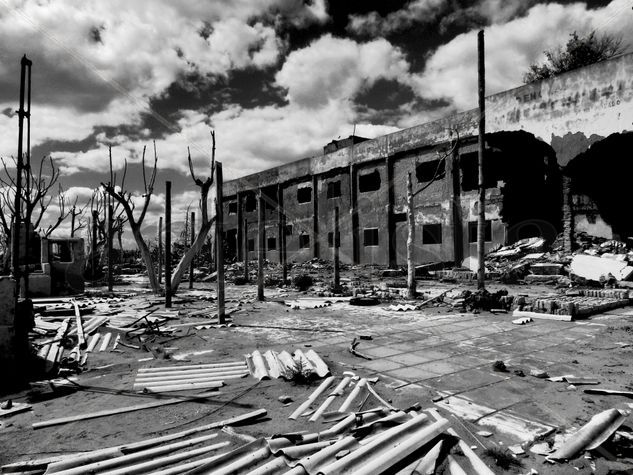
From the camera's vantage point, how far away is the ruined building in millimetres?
15805

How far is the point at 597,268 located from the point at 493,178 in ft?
22.0

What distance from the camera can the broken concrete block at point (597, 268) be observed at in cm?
1269

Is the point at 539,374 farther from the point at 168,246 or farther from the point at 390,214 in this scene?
the point at 390,214

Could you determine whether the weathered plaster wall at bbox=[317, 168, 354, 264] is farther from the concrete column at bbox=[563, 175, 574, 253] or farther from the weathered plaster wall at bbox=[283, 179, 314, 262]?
the concrete column at bbox=[563, 175, 574, 253]

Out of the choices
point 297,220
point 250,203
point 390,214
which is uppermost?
point 250,203

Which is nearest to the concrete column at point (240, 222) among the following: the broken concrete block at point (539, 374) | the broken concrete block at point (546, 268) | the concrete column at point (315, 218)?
the concrete column at point (315, 218)

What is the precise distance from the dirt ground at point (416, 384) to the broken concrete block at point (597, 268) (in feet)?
16.7

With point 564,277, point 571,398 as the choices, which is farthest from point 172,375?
point 564,277

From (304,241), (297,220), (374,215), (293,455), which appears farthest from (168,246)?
(297,220)

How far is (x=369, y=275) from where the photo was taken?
2066cm

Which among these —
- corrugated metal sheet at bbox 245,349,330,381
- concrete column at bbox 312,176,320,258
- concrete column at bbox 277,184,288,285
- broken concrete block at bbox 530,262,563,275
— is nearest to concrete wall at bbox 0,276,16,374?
corrugated metal sheet at bbox 245,349,330,381

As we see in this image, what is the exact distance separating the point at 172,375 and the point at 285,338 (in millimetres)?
2572

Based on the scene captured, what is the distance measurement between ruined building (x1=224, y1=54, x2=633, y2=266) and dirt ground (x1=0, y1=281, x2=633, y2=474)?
32.0ft

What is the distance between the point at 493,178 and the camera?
18797 mm
